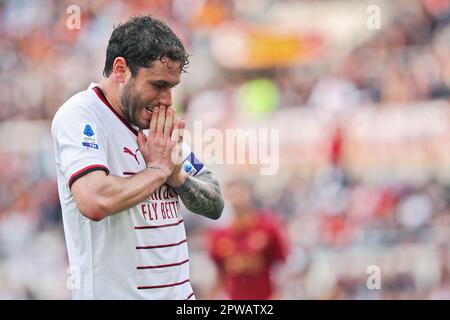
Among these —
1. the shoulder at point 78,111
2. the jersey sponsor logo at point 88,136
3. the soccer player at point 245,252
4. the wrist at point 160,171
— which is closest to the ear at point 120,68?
the shoulder at point 78,111

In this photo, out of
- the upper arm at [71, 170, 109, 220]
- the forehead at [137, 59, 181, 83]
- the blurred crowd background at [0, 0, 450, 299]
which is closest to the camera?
the upper arm at [71, 170, 109, 220]

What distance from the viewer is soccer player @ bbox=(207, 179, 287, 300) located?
6.26 meters

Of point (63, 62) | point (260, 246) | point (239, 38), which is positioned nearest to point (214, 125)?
point (239, 38)

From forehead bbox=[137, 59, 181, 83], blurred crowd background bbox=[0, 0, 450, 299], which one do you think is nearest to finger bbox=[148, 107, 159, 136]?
forehead bbox=[137, 59, 181, 83]

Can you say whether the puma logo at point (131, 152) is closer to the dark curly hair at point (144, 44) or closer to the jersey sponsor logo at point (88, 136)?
the jersey sponsor logo at point (88, 136)

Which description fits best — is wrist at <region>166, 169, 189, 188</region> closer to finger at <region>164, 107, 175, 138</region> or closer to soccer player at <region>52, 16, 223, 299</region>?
soccer player at <region>52, 16, 223, 299</region>

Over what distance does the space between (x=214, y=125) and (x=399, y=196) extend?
89.8 inches

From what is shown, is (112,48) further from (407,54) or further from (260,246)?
(407,54)

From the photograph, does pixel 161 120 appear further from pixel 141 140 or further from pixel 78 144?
pixel 78 144

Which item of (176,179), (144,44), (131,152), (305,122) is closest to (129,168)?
(131,152)

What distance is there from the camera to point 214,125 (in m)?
9.30

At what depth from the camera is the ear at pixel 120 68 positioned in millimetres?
3014

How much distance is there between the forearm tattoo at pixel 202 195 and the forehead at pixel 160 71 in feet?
1.43

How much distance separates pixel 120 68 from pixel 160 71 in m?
0.17
